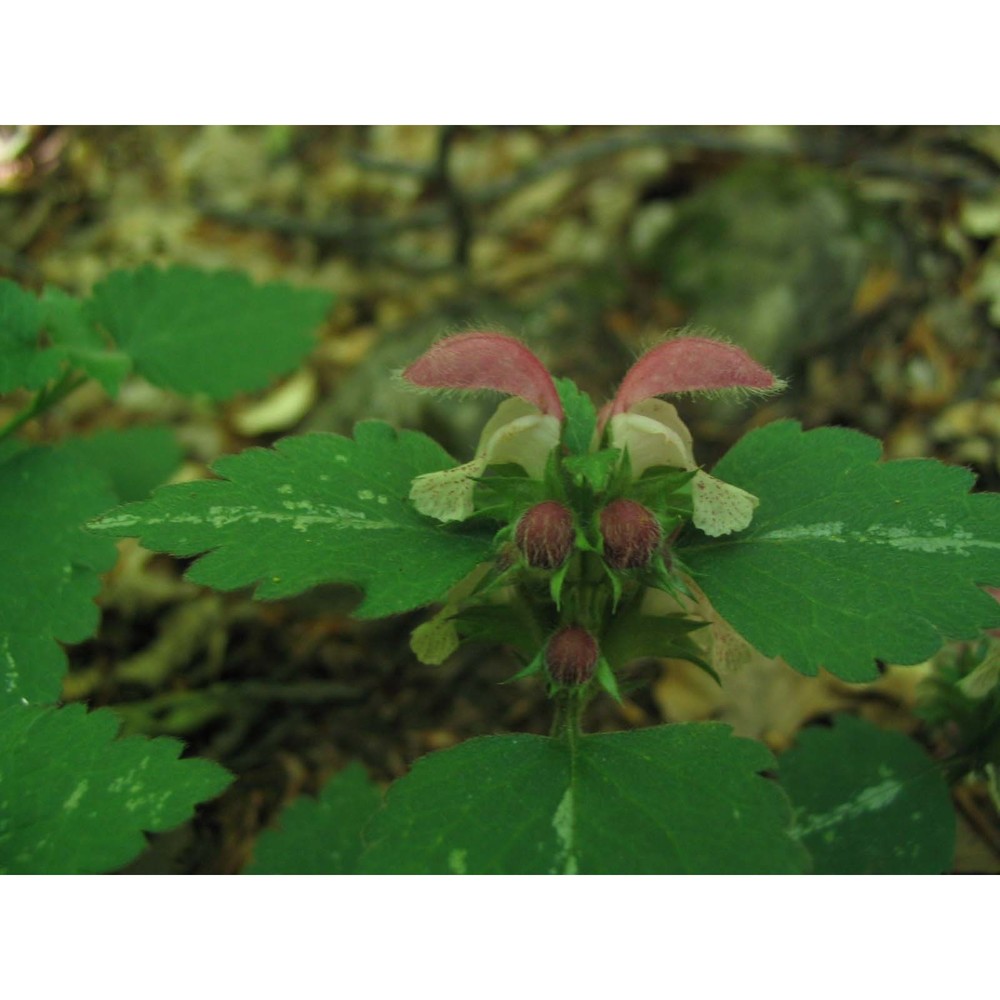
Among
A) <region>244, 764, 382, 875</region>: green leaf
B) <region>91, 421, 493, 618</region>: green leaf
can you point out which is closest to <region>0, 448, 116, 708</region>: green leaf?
Result: <region>91, 421, 493, 618</region>: green leaf

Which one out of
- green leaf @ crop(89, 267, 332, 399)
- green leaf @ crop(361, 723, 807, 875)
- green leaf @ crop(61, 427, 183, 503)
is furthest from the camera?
green leaf @ crop(61, 427, 183, 503)

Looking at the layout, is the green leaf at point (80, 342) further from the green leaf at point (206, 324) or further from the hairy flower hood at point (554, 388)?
the hairy flower hood at point (554, 388)

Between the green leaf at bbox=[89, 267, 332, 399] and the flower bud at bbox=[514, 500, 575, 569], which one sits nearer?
the flower bud at bbox=[514, 500, 575, 569]

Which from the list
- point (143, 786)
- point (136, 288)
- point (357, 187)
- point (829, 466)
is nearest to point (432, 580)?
point (143, 786)

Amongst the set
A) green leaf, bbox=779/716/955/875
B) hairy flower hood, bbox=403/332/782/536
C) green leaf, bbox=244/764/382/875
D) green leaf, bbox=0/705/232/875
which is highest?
hairy flower hood, bbox=403/332/782/536

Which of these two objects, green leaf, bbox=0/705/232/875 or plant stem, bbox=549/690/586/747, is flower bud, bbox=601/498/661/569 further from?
green leaf, bbox=0/705/232/875

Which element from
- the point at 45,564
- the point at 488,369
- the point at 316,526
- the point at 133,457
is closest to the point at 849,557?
the point at 488,369

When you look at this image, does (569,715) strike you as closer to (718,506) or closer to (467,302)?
(718,506)

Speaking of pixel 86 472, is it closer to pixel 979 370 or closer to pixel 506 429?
pixel 506 429
